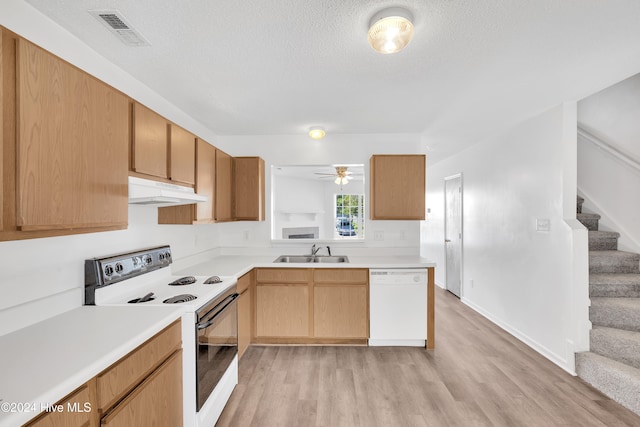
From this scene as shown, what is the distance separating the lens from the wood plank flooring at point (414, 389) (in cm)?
186

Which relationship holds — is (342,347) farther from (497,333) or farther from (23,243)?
(23,243)

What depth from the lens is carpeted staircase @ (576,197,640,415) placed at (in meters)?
2.02

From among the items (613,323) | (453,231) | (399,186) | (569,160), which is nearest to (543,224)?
(569,160)

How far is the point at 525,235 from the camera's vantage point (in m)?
2.93

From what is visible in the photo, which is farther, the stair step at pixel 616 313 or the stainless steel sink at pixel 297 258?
the stainless steel sink at pixel 297 258

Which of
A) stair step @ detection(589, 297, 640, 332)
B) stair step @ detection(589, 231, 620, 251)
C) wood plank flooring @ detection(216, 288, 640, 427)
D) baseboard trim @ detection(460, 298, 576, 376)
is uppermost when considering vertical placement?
stair step @ detection(589, 231, 620, 251)

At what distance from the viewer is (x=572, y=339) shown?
2.35 meters

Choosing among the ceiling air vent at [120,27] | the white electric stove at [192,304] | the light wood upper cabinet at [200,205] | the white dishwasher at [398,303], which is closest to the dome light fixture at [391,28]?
the ceiling air vent at [120,27]

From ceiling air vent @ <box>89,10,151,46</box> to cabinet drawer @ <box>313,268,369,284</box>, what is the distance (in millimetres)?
2298

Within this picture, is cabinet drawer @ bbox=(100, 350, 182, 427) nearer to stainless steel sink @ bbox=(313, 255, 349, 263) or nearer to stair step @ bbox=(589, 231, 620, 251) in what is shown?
stainless steel sink @ bbox=(313, 255, 349, 263)

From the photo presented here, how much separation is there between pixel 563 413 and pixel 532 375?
45cm

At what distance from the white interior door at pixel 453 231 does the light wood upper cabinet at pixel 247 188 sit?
324 centimetres

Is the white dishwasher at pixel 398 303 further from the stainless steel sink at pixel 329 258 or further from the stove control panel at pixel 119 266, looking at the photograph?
the stove control panel at pixel 119 266

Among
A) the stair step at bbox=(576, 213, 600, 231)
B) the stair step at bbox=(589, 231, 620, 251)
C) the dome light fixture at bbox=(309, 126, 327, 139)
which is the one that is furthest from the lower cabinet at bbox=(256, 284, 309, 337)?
the stair step at bbox=(576, 213, 600, 231)
